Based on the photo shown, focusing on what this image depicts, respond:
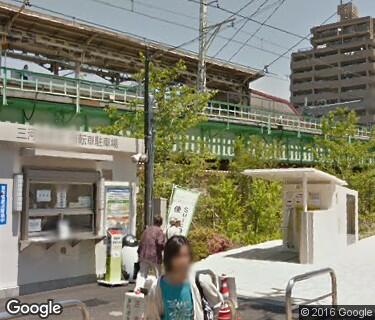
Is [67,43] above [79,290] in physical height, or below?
above

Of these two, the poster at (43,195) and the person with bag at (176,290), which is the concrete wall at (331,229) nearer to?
the poster at (43,195)

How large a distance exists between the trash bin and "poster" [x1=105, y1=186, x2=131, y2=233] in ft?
1.45

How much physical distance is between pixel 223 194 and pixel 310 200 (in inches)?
161

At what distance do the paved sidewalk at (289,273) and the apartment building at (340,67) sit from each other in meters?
72.8

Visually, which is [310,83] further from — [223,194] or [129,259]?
[129,259]

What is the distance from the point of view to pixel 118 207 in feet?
33.7

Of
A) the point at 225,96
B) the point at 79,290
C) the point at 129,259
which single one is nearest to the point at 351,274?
the point at 129,259

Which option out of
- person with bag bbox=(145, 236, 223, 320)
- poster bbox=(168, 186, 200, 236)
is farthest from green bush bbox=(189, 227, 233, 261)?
person with bag bbox=(145, 236, 223, 320)

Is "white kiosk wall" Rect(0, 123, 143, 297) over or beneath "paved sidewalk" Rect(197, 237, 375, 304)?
over

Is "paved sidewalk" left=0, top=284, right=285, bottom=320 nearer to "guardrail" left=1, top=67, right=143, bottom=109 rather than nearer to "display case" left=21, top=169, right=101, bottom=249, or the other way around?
"display case" left=21, top=169, right=101, bottom=249

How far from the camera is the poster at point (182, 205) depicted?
39.3 ft

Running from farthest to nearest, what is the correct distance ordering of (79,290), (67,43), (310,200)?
(67,43) → (310,200) → (79,290)

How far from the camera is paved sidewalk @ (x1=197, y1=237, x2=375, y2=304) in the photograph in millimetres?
8833

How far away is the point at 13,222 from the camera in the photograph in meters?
8.36
